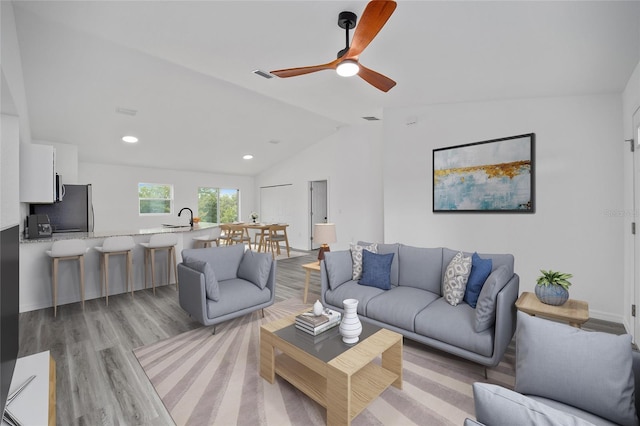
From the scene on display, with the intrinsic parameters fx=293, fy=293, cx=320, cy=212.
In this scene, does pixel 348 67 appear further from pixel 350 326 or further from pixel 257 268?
pixel 257 268

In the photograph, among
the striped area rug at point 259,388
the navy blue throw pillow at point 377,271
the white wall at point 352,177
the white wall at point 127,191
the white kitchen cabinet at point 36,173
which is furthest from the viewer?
the white wall at point 127,191

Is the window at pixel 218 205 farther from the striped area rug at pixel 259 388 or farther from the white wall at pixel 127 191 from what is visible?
the striped area rug at pixel 259 388

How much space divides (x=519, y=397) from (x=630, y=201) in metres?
3.16

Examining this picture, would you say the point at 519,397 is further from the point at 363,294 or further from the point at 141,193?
the point at 141,193

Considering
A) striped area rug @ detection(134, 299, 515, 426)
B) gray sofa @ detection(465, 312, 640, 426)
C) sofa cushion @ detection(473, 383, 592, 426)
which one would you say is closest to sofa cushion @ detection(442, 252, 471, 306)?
striped area rug @ detection(134, 299, 515, 426)

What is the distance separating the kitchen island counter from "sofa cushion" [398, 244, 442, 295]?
345 centimetres

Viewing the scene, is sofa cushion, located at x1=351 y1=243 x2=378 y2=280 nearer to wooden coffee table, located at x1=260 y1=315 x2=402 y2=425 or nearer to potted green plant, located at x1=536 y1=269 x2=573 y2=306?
wooden coffee table, located at x1=260 y1=315 x2=402 y2=425

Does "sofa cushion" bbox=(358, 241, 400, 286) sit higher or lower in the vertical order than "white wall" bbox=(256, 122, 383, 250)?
lower

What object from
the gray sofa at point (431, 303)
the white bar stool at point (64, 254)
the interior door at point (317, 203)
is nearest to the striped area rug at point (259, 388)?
the gray sofa at point (431, 303)

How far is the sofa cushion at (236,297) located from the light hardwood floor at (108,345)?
0.52m

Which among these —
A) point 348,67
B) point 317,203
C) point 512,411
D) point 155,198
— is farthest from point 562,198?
point 155,198

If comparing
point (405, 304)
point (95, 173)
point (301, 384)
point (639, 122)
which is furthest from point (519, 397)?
point (95, 173)

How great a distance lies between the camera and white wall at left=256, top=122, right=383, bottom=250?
5.91 metres

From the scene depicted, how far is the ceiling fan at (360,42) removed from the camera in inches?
63.5
